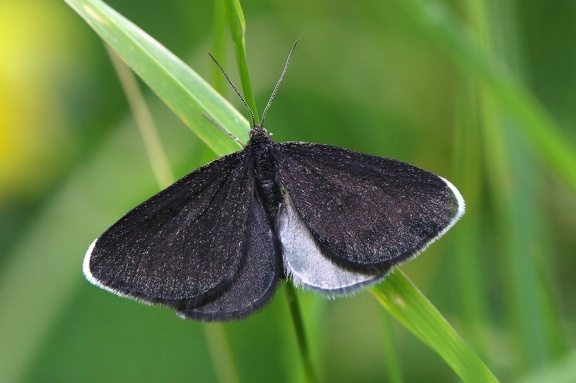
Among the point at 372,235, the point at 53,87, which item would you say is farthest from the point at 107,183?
the point at 372,235

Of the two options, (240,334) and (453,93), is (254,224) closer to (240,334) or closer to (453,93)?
(240,334)

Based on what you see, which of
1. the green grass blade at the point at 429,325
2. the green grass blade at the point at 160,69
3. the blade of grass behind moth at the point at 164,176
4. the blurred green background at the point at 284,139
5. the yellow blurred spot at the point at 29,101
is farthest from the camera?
the yellow blurred spot at the point at 29,101

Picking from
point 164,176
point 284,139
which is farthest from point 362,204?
point 284,139

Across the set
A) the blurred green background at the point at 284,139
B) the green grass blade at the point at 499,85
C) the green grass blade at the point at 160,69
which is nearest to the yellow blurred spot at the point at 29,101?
the blurred green background at the point at 284,139

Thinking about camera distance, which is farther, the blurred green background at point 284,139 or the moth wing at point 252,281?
the blurred green background at point 284,139

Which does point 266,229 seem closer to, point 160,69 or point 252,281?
point 252,281

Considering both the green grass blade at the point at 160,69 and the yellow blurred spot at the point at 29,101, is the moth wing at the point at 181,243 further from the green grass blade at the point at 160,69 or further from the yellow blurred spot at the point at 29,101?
the yellow blurred spot at the point at 29,101
